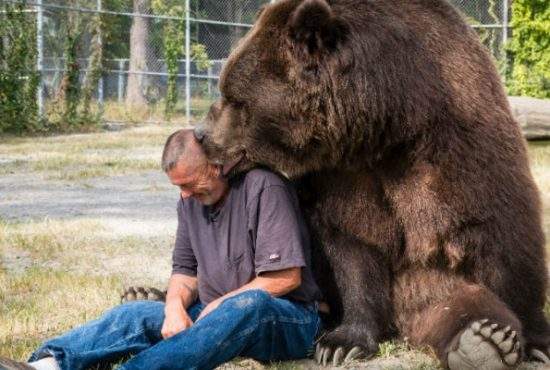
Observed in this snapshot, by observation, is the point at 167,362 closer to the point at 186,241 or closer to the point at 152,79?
the point at 186,241

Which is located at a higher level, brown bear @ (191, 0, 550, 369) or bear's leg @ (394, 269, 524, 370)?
brown bear @ (191, 0, 550, 369)

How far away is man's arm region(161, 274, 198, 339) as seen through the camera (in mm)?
3930

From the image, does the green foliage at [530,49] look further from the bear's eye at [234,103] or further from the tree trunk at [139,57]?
the bear's eye at [234,103]

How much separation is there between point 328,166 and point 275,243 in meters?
0.53

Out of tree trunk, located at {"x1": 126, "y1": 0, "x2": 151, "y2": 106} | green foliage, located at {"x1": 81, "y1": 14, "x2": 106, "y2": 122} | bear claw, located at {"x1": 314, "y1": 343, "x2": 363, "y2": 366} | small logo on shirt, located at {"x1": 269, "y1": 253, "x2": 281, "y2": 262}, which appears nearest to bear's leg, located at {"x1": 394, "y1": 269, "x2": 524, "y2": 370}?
bear claw, located at {"x1": 314, "y1": 343, "x2": 363, "y2": 366}

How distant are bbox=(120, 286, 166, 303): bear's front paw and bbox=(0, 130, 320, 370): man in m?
0.31

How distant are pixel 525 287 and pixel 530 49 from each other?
1509 cm

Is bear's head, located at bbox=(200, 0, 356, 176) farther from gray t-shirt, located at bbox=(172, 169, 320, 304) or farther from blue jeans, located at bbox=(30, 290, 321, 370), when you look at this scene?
blue jeans, located at bbox=(30, 290, 321, 370)

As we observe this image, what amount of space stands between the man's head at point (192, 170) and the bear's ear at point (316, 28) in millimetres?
644

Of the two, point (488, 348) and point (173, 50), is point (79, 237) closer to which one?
point (488, 348)

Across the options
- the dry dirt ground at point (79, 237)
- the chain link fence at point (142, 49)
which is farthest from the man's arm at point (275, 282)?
the chain link fence at point (142, 49)

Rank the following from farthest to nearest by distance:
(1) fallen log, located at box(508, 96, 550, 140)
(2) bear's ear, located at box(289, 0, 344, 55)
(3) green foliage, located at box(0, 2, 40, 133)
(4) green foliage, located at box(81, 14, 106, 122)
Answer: (4) green foliage, located at box(81, 14, 106, 122) → (3) green foliage, located at box(0, 2, 40, 133) → (1) fallen log, located at box(508, 96, 550, 140) → (2) bear's ear, located at box(289, 0, 344, 55)

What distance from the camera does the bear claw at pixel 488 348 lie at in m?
3.73

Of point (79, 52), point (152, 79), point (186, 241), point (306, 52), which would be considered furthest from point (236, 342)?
point (152, 79)
